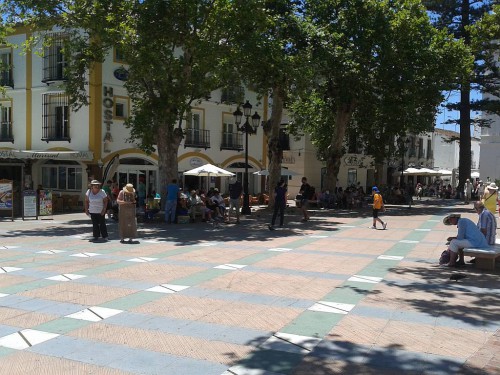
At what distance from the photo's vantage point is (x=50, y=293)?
6930 mm

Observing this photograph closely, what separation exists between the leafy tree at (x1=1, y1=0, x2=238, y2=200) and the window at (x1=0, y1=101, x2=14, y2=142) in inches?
415

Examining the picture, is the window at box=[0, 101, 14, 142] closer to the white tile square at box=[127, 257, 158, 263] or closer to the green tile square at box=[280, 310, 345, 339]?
the white tile square at box=[127, 257, 158, 263]

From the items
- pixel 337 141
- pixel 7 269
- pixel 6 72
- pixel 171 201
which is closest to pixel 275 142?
pixel 337 141

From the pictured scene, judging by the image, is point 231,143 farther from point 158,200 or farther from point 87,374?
point 87,374

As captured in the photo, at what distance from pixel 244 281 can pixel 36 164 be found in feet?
72.7

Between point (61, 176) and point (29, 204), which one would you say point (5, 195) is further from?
point (61, 176)

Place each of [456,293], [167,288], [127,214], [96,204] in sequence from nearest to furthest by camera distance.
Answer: [456,293] < [167,288] < [127,214] < [96,204]

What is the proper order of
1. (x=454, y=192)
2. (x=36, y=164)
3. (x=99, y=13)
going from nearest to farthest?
(x=99, y=13) → (x=36, y=164) → (x=454, y=192)

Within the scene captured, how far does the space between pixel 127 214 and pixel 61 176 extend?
52.3 feet

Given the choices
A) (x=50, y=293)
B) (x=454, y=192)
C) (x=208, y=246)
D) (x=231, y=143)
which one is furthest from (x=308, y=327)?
(x=454, y=192)

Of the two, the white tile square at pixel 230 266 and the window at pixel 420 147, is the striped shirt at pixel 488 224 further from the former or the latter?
the window at pixel 420 147

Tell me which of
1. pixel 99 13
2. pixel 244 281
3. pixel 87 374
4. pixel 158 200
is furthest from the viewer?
pixel 158 200

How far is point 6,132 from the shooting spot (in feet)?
88.9

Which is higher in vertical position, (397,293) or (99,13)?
(99,13)
